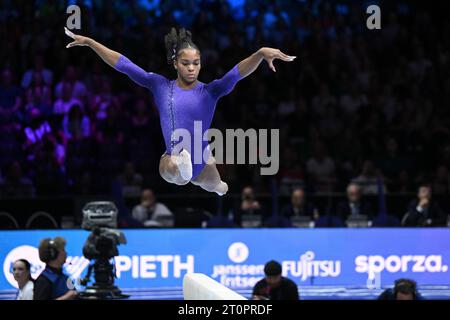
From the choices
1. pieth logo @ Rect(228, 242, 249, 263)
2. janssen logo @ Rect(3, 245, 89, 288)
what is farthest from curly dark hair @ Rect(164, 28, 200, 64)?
pieth logo @ Rect(228, 242, 249, 263)

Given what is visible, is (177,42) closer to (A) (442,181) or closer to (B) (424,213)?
(B) (424,213)

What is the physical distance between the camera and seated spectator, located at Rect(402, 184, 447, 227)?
11.2 meters

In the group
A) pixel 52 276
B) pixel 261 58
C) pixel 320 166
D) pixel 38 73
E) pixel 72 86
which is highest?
pixel 38 73

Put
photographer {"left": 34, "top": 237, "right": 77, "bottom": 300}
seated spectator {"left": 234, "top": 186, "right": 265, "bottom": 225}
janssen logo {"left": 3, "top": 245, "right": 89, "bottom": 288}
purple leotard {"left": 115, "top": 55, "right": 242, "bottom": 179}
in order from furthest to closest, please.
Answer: seated spectator {"left": 234, "top": 186, "right": 265, "bottom": 225}
janssen logo {"left": 3, "top": 245, "right": 89, "bottom": 288}
photographer {"left": 34, "top": 237, "right": 77, "bottom": 300}
purple leotard {"left": 115, "top": 55, "right": 242, "bottom": 179}

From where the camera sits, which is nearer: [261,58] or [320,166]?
[261,58]

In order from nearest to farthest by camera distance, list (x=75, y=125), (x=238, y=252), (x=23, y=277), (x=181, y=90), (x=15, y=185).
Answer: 1. (x=181, y=90)
2. (x=23, y=277)
3. (x=238, y=252)
4. (x=15, y=185)
5. (x=75, y=125)

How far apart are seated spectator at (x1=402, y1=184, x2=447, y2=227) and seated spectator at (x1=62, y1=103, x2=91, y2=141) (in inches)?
147

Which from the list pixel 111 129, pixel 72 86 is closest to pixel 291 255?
pixel 111 129

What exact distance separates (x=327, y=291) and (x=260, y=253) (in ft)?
2.60

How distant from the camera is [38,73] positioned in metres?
12.2

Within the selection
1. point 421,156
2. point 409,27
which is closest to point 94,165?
point 421,156

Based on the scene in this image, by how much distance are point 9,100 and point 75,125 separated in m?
0.93

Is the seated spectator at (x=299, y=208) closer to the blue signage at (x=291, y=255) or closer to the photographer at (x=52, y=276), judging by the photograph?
the blue signage at (x=291, y=255)

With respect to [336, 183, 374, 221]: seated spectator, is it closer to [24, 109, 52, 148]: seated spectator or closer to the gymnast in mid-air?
[24, 109, 52, 148]: seated spectator
